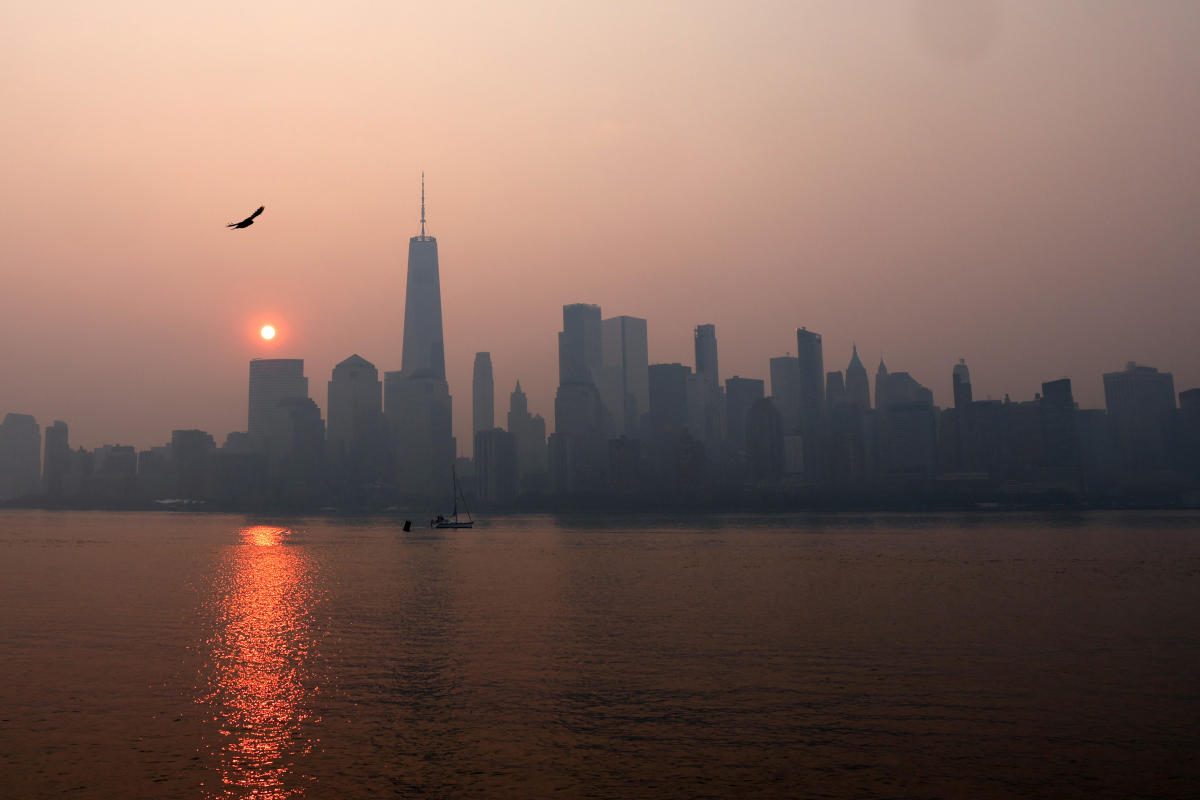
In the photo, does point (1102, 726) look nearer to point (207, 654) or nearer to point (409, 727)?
point (409, 727)

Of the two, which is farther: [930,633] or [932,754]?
[930,633]

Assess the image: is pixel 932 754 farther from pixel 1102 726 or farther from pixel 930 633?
pixel 930 633

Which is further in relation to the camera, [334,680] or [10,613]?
[10,613]

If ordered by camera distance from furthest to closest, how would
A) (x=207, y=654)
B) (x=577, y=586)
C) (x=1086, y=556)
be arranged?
(x=1086, y=556) → (x=577, y=586) → (x=207, y=654)

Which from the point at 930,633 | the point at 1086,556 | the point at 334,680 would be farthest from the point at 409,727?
the point at 1086,556

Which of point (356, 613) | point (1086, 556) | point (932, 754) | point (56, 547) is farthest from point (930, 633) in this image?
point (56, 547)

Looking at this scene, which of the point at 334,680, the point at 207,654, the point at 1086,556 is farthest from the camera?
the point at 1086,556
